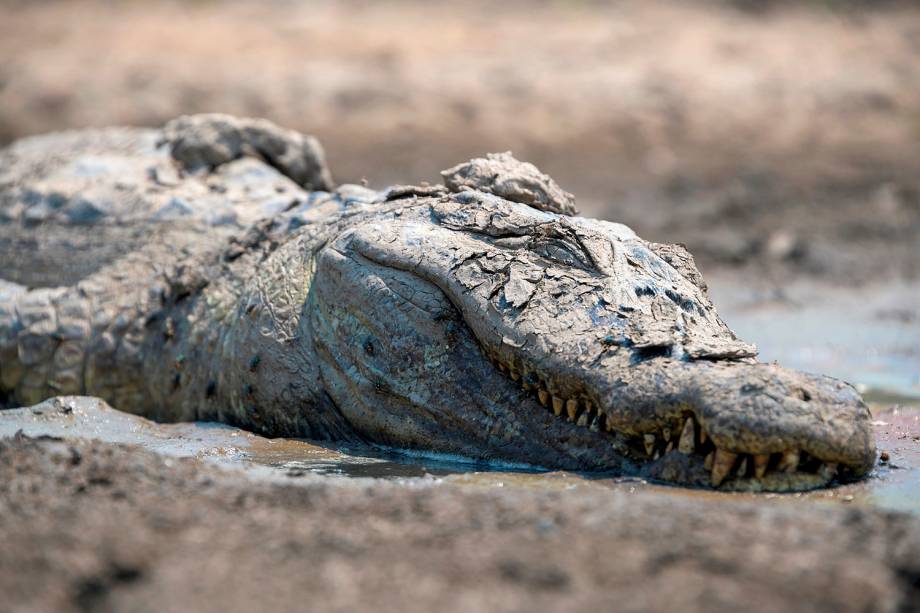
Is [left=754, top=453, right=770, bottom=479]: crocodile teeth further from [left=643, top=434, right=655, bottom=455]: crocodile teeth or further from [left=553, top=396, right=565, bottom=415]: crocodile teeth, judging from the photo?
[left=553, top=396, right=565, bottom=415]: crocodile teeth

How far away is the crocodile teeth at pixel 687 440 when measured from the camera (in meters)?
3.22

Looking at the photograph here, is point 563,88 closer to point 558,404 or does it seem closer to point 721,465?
point 558,404

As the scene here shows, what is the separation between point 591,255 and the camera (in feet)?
12.3

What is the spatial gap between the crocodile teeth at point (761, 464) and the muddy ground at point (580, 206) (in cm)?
12

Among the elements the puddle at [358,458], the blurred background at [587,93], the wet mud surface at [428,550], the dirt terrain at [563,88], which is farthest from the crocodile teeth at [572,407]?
the dirt terrain at [563,88]

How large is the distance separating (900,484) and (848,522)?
0.99 m

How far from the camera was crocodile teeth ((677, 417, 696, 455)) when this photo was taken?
10.6 feet

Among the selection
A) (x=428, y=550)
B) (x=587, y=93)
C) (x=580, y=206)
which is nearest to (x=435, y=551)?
(x=428, y=550)

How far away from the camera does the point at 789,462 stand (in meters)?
3.14

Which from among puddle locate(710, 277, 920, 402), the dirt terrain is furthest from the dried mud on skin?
the dirt terrain

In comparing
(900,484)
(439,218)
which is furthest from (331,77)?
(900,484)

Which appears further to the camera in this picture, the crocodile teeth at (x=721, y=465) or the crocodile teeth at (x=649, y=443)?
the crocodile teeth at (x=649, y=443)

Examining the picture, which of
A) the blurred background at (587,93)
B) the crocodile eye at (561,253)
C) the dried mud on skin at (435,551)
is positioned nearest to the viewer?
the dried mud on skin at (435,551)

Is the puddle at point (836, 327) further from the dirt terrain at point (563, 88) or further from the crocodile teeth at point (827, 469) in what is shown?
the crocodile teeth at point (827, 469)
